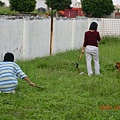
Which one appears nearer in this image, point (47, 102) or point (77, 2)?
point (47, 102)

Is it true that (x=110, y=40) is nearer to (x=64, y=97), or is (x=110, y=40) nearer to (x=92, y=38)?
(x=92, y=38)

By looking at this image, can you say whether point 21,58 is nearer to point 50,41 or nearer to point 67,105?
point 50,41

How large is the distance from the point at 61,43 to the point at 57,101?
294 inches

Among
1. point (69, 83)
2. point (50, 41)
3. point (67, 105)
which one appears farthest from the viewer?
point (50, 41)

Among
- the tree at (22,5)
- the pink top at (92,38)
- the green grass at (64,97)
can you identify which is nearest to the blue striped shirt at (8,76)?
the green grass at (64,97)

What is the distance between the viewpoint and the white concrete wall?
1027 cm

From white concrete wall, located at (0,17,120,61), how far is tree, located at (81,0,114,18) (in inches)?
816

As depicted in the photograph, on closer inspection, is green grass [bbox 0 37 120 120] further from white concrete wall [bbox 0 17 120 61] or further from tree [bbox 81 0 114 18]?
tree [bbox 81 0 114 18]

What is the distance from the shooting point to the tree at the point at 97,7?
36281 millimetres

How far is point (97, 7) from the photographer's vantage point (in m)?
36.5

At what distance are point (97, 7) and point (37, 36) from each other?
25.5 metres

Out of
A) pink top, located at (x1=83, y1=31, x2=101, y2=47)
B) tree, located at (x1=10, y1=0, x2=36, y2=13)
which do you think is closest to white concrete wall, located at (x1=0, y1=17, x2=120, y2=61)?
pink top, located at (x1=83, y1=31, x2=101, y2=47)

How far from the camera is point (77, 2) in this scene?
52688 millimetres

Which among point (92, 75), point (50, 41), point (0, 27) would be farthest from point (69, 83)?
point (50, 41)
